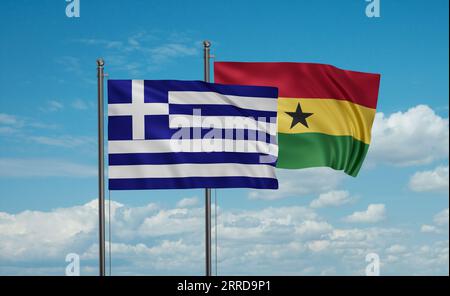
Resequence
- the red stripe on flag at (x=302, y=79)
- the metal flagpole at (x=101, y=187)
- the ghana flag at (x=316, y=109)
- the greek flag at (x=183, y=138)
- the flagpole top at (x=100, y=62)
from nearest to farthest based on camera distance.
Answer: the metal flagpole at (x=101, y=187) → the flagpole top at (x=100, y=62) → the greek flag at (x=183, y=138) → the red stripe on flag at (x=302, y=79) → the ghana flag at (x=316, y=109)

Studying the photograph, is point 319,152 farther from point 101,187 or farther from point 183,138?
point 101,187

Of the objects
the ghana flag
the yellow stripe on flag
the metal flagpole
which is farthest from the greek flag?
the yellow stripe on flag

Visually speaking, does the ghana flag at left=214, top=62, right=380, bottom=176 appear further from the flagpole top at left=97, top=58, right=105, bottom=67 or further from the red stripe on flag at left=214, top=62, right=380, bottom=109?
the flagpole top at left=97, top=58, right=105, bottom=67


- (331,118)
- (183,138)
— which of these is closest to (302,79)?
(331,118)

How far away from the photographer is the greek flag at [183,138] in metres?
16.1

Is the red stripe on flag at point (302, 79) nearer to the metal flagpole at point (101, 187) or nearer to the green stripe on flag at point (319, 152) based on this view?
the green stripe on flag at point (319, 152)

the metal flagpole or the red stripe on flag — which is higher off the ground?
the red stripe on flag

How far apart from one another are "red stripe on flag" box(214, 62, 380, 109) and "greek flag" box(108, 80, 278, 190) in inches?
29.0

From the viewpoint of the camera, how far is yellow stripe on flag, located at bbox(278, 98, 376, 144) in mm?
18156

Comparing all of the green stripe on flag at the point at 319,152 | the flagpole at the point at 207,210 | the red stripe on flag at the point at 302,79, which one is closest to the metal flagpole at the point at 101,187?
the flagpole at the point at 207,210
